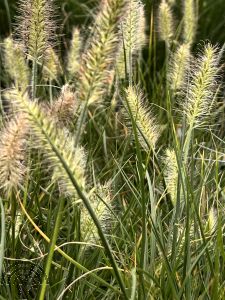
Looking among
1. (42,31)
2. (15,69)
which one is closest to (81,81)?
(42,31)

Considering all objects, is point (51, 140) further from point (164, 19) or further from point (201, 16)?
point (201, 16)

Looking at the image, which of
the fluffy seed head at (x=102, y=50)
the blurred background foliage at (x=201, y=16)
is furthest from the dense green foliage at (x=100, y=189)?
the blurred background foliage at (x=201, y=16)

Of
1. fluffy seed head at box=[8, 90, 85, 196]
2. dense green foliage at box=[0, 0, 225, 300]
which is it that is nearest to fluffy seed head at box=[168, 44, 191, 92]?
dense green foliage at box=[0, 0, 225, 300]

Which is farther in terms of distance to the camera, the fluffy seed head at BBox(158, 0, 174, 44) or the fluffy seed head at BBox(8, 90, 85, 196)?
the fluffy seed head at BBox(158, 0, 174, 44)

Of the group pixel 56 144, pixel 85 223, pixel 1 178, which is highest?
pixel 56 144

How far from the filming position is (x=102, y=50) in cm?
111

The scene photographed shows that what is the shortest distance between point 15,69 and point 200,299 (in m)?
0.89

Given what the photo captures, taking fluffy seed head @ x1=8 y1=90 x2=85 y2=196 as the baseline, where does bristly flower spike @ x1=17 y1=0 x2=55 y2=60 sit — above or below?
above

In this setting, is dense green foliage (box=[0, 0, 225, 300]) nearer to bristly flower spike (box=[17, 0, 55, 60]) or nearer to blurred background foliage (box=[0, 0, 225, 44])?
bristly flower spike (box=[17, 0, 55, 60])

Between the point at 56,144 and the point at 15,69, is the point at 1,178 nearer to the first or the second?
the point at 56,144

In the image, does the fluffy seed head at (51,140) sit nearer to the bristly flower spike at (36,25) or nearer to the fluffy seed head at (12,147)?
the fluffy seed head at (12,147)

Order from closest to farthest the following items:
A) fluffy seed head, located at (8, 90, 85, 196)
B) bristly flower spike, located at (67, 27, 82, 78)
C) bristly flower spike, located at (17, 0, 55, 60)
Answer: fluffy seed head, located at (8, 90, 85, 196)
bristly flower spike, located at (17, 0, 55, 60)
bristly flower spike, located at (67, 27, 82, 78)

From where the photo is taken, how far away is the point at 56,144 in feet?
3.25

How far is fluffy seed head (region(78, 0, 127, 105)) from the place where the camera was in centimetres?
106
